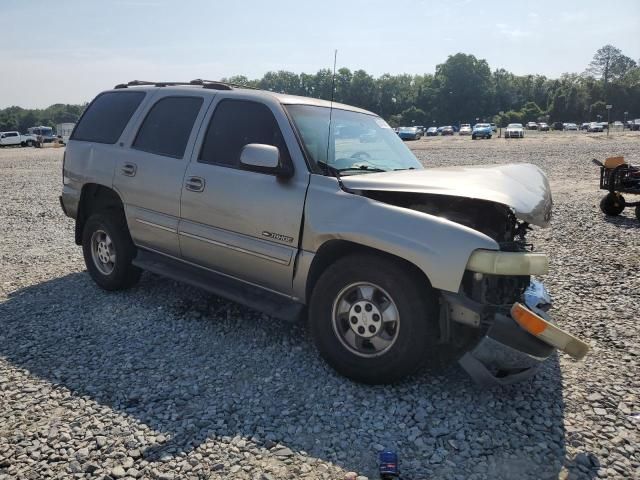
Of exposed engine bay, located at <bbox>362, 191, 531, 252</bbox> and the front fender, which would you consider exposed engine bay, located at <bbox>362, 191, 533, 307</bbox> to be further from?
the front fender

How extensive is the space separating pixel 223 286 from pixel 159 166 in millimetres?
1316

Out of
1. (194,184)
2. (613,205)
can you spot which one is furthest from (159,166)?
(613,205)

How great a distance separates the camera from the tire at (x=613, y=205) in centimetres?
979

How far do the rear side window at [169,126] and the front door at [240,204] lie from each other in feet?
0.86

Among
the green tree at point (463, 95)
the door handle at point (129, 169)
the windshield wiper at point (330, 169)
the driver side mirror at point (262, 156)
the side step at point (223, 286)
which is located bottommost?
the side step at point (223, 286)

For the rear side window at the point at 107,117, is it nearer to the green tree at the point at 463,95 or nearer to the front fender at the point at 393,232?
the front fender at the point at 393,232

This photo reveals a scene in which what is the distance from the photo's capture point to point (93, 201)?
5551mm

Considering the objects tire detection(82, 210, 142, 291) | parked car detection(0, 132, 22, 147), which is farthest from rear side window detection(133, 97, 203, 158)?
parked car detection(0, 132, 22, 147)

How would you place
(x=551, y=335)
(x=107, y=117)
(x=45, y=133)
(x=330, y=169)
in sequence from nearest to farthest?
(x=551, y=335) → (x=330, y=169) → (x=107, y=117) → (x=45, y=133)

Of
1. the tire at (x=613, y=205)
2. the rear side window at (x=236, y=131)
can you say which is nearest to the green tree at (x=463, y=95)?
the tire at (x=613, y=205)

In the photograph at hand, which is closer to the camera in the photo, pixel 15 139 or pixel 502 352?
pixel 502 352

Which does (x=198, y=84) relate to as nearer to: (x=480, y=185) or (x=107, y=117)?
(x=107, y=117)

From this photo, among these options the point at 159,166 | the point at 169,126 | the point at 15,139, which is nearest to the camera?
the point at 159,166

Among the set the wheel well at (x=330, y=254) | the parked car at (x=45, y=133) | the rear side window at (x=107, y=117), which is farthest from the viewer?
the parked car at (x=45, y=133)
